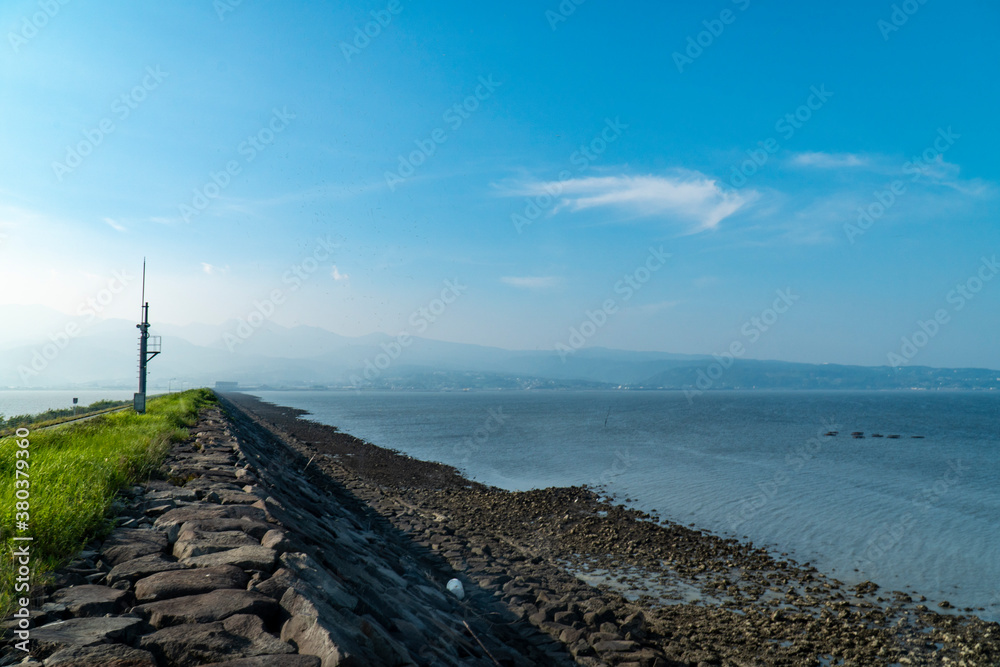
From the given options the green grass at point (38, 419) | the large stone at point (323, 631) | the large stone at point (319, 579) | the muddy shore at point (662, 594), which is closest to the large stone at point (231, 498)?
the large stone at point (319, 579)

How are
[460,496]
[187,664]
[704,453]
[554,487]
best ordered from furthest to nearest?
[704,453], [554,487], [460,496], [187,664]

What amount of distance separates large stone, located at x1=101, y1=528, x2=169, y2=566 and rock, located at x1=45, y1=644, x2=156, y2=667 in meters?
1.78

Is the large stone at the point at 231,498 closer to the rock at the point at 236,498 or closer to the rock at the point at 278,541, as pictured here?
the rock at the point at 236,498

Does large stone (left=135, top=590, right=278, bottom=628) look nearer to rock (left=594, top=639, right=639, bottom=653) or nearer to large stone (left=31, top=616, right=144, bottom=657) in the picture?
large stone (left=31, top=616, right=144, bottom=657)

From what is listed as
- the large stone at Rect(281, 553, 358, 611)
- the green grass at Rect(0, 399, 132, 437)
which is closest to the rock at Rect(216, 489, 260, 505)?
the large stone at Rect(281, 553, 358, 611)

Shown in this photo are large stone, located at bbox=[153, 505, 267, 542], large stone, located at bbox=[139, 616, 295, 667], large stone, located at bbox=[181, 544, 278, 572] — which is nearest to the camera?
large stone, located at bbox=[139, 616, 295, 667]

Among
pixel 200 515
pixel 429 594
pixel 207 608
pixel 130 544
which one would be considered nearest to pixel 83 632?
pixel 207 608

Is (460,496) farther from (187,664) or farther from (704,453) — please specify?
(704,453)

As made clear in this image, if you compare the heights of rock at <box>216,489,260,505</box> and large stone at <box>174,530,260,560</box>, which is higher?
large stone at <box>174,530,260,560</box>

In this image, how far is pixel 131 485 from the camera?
24.7ft

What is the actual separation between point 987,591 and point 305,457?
27.4 meters

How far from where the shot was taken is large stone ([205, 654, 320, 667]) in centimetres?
334

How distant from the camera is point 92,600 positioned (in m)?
3.94

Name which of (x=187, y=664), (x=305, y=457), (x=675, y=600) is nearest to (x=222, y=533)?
(x=187, y=664)
